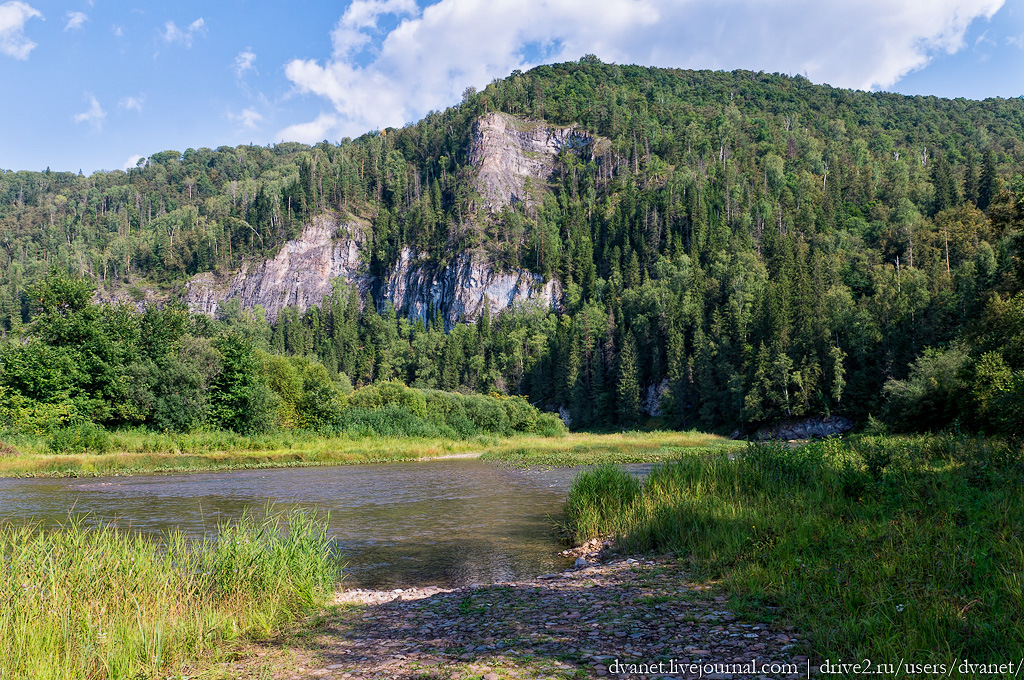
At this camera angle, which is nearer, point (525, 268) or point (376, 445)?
point (376, 445)

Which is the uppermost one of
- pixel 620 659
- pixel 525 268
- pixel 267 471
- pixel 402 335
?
pixel 525 268

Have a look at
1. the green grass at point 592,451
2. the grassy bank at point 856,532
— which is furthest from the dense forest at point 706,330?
the green grass at point 592,451

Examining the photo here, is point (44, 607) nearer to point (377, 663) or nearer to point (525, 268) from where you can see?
point (377, 663)

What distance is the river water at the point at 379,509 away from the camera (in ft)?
53.3

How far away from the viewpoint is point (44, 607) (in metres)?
8.38

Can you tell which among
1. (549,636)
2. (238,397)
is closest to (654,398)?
(238,397)

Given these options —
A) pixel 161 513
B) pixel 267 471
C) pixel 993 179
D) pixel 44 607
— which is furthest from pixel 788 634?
pixel 993 179

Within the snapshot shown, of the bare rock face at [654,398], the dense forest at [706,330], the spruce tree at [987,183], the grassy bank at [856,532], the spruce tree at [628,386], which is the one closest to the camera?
the grassy bank at [856,532]

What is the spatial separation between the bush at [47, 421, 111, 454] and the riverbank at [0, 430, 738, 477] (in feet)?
1.79

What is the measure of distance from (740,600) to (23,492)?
3650cm

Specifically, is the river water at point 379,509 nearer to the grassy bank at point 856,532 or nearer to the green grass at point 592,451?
the grassy bank at point 856,532

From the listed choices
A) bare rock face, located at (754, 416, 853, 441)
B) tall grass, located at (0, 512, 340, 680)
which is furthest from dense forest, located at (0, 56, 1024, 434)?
tall grass, located at (0, 512, 340, 680)

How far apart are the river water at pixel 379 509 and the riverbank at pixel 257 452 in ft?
17.2

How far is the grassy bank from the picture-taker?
653cm
